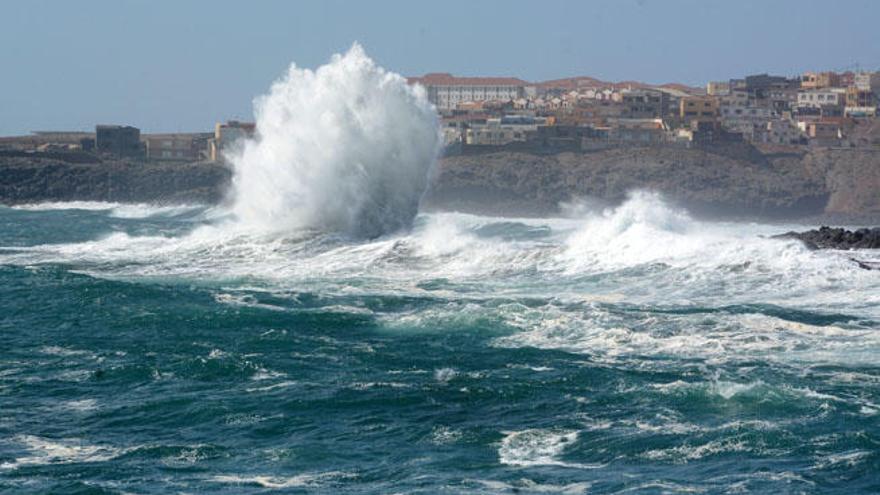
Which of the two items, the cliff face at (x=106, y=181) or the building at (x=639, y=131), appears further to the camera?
the building at (x=639, y=131)

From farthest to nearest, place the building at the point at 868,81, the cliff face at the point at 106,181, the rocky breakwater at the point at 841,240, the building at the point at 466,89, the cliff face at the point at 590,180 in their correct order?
1. the building at the point at 466,89
2. the building at the point at 868,81
3. the cliff face at the point at 106,181
4. the cliff face at the point at 590,180
5. the rocky breakwater at the point at 841,240

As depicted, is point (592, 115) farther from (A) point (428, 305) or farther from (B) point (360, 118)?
(A) point (428, 305)

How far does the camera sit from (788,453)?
19.4 metres

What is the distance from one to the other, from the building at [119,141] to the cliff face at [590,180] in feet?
32.3

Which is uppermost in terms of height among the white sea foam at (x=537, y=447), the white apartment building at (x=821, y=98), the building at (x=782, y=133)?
the white apartment building at (x=821, y=98)

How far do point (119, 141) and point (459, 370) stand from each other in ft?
281

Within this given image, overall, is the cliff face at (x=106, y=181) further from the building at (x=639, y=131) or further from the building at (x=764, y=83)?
the building at (x=764, y=83)

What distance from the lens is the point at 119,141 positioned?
107 meters

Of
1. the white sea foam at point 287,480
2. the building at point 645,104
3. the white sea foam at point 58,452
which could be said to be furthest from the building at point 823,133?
the white sea foam at point 287,480

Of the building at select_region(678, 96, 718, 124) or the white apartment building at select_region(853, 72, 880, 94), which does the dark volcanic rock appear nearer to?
the building at select_region(678, 96, 718, 124)

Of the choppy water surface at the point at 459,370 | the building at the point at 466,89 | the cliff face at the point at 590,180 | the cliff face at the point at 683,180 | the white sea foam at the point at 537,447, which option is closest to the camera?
the choppy water surface at the point at 459,370

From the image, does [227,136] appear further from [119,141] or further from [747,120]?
[747,120]

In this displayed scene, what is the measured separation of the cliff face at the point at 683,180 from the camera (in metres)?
85.6

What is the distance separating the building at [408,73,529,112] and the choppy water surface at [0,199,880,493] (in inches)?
3743
